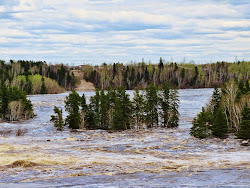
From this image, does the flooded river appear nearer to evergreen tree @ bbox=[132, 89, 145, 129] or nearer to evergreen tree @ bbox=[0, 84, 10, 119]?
evergreen tree @ bbox=[132, 89, 145, 129]

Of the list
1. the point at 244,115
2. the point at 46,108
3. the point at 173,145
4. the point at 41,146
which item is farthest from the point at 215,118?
the point at 46,108

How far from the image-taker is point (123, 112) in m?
60.8

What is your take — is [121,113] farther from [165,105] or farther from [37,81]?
[37,81]

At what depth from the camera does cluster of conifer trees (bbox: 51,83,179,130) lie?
5978cm

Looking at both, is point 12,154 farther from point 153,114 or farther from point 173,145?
point 153,114

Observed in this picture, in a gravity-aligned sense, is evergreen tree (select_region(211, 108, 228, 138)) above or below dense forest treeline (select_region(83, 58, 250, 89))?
below

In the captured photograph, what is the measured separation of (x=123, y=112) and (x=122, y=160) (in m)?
28.2

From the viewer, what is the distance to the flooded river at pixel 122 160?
78.8 ft

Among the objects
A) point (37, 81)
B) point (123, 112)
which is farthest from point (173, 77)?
point (123, 112)

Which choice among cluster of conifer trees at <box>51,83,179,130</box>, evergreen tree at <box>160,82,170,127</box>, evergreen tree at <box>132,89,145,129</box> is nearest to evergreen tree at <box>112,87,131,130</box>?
cluster of conifer trees at <box>51,83,179,130</box>

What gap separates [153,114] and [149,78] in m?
130

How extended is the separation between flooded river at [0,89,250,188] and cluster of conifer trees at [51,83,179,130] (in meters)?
4.45

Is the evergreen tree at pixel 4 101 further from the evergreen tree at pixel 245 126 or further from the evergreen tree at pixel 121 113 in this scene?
the evergreen tree at pixel 245 126

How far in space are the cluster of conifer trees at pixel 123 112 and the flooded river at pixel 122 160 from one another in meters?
4.45
